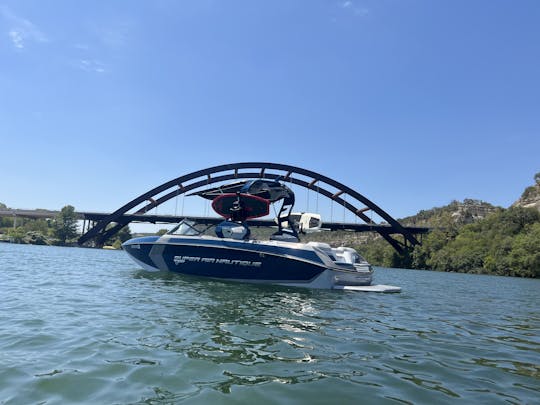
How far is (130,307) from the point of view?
8031 millimetres

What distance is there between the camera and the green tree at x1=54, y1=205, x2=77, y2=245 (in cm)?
9031

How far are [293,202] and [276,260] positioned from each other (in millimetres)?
4240

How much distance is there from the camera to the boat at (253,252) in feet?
46.1

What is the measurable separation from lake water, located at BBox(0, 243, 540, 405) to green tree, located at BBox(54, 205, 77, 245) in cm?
9125

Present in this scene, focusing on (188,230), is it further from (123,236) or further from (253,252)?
(123,236)

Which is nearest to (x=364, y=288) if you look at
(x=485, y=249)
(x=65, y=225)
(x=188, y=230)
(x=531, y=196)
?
(x=188, y=230)

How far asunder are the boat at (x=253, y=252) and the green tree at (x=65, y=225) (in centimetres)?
8448

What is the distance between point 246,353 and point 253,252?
913cm

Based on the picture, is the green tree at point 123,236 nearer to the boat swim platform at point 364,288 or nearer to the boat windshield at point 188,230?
the boat windshield at point 188,230

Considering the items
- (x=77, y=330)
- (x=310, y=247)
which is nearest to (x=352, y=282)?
(x=310, y=247)

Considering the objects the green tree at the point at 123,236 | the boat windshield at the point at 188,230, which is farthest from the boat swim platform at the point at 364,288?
the green tree at the point at 123,236

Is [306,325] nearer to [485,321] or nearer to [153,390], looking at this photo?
[153,390]

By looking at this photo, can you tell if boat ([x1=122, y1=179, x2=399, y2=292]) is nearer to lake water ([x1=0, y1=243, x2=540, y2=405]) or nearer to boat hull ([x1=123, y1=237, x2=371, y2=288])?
boat hull ([x1=123, y1=237, x2=371, y2=288])

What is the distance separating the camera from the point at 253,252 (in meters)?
14.2
